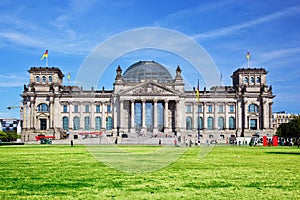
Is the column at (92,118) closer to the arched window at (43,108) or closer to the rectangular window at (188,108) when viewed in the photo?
the arched window at (43,108)

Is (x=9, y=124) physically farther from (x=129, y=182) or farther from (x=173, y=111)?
(x=129, y=182)

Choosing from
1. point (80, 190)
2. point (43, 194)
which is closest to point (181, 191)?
point (80, 190)

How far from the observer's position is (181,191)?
56.5ft

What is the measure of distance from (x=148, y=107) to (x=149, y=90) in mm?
6639

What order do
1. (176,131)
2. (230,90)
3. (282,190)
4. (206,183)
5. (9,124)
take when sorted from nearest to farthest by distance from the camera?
(282,190) < (206,183) < (176,131) < (230,90) < (9,124)

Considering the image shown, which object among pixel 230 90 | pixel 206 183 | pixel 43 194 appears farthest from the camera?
pixel 230 90

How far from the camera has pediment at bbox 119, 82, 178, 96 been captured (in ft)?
391

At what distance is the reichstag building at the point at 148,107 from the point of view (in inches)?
4710

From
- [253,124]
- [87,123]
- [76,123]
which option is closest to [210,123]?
[253,124]

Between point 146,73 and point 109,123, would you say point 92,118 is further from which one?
point 146,73

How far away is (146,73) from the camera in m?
129

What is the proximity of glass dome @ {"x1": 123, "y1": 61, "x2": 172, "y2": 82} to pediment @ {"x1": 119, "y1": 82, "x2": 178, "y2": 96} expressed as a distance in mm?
7497

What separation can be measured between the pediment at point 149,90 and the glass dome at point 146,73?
295 inches

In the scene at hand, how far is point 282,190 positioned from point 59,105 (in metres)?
110
